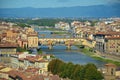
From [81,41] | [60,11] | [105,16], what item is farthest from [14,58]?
[60,11]

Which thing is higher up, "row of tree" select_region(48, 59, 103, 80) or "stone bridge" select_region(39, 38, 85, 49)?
"row of tree" select_region(48, 59, 103, 80)

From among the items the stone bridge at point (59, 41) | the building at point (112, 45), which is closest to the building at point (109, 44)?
the building at point (112, 45)

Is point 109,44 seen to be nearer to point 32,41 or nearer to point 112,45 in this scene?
point 112,45

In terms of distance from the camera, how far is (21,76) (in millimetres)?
6406

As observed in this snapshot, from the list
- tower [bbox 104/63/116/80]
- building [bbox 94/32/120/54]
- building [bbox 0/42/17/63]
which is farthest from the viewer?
building [bbox 94/32/120/54]

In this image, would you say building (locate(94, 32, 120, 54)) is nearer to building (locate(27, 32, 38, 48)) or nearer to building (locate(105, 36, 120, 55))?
building (locate(105, 36, 120, 55))

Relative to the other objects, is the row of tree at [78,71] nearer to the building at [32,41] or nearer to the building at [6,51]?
the building at [6,51]

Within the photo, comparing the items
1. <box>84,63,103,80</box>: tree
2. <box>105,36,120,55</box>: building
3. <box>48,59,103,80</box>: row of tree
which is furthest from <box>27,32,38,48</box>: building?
<box>84,63,103,80</box>: tree

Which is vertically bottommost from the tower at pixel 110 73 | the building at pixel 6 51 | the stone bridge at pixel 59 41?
the stone bridge at pixel 59 41

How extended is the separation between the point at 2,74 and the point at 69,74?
1033mm

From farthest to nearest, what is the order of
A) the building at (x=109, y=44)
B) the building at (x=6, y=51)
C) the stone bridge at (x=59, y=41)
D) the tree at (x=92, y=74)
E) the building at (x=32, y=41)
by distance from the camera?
the stone bridge at (x=59, y=41) < the building at (x=32, y=41) < the building at (x=109, y=44) < the building at (x=6, y=51) < the tree at (x=92, y=74)

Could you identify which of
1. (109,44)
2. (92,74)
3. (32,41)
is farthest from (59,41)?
(92,74)

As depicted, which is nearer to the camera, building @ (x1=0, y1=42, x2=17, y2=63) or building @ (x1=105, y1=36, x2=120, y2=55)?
building @ (x1=0, y1=42, x2=17, y2=63)

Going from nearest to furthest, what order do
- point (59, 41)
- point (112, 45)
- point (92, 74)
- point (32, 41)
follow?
point (92, 74), point (112, 45), point (32, 41), point (59, 41)
